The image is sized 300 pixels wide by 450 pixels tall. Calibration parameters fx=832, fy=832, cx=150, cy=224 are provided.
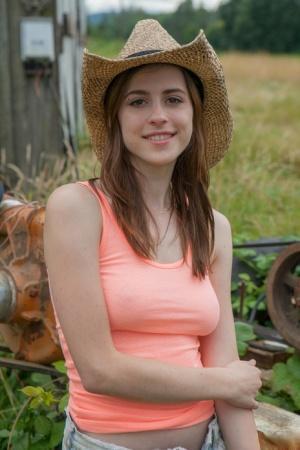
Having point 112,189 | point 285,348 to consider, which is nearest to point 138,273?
point 112,189

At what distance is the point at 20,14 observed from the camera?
513 cm

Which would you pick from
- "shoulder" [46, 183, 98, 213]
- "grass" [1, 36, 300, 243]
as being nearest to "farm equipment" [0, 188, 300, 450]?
"grass" [1, 36, 300, 243]

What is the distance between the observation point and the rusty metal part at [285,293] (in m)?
3.21

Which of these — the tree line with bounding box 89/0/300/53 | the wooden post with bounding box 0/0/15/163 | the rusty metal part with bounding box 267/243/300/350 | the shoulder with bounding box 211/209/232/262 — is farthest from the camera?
the tree line with bounding box 89/0/300/53

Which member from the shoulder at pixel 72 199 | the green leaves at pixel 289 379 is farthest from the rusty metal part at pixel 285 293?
the shoulder at pixel 72 199

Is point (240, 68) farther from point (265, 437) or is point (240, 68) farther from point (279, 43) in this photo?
point (279, 43)

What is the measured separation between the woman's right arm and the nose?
0.28m

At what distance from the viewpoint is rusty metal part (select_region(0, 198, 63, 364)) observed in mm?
3072

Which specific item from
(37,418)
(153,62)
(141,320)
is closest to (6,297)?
(37,418)

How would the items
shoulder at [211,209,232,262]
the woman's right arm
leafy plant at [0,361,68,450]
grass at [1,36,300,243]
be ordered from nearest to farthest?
the woman's right arm
shoulder at [211,209,232,262]
leafy plant at [0,361,68,450]
grass at [1,36,300,243]

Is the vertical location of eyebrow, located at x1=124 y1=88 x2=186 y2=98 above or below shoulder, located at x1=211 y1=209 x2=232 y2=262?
above

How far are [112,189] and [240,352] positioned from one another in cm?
122

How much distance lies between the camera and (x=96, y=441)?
209cm

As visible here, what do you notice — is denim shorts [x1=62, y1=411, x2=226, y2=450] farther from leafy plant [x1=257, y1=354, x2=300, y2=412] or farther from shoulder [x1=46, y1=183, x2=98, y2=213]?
leafy plant [x1=257, y1=354, x2=300, y2=412]
